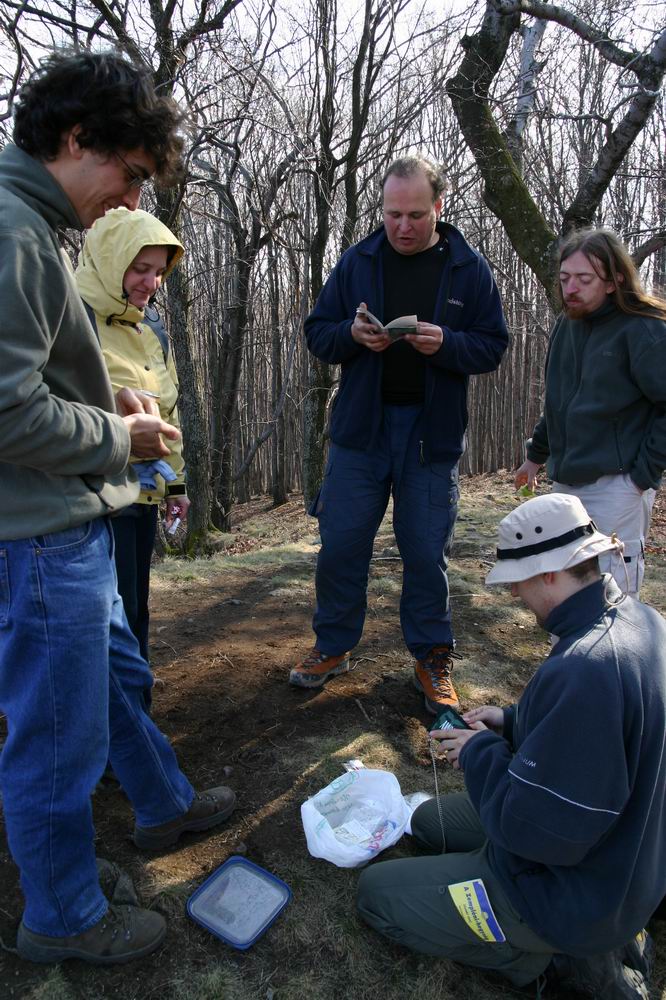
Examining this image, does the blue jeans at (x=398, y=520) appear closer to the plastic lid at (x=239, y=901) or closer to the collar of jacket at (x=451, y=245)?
the collar of jacket at (x=451, y=245)

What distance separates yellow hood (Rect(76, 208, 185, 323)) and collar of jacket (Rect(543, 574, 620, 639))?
1675mm

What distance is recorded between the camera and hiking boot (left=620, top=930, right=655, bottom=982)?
1750 mm

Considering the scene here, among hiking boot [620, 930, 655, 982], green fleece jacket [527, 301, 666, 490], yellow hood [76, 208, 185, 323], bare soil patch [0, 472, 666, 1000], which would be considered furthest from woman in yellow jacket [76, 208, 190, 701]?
hiking boot [620, 930, 655, 982]

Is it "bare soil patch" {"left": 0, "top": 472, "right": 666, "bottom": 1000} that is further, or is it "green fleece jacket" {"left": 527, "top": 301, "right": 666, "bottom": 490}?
"green fleece jacket" {"left": 527, "top": 301, "right": 666, "bottom": 490}

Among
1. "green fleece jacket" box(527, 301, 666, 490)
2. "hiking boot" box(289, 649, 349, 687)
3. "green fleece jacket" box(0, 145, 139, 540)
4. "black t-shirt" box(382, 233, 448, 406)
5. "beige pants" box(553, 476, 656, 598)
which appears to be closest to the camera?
"green fleece jacket" box(0, 145, 139, 540)

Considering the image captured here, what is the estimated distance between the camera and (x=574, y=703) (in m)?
1.44

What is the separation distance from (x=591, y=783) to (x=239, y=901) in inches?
45.9

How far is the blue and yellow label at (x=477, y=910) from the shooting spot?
67.5 inches

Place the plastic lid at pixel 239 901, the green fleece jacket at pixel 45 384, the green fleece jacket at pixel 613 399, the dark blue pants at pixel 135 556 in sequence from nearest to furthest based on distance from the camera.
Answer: the green fleece jacket at pixel 45 384 < the plastic lid at pixel 239 901 < the dark blue pants at pixel 135 556 < the green fleece jacket at pixel 613 399

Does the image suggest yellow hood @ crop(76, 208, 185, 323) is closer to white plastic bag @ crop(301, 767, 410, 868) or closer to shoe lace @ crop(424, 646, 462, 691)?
white plastic bag @ crop(301, 767, 410, 868)

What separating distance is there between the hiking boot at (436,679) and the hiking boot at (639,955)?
119 cm

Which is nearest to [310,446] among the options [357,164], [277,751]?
[357,164]

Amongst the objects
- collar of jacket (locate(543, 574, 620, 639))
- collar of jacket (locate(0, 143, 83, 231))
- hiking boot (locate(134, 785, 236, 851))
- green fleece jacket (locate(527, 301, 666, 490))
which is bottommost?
hiking boot (locate(134, 785, 236, 851))

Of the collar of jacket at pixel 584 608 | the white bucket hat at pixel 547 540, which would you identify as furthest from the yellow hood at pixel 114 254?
the collar of jacket at pixel 584 608
